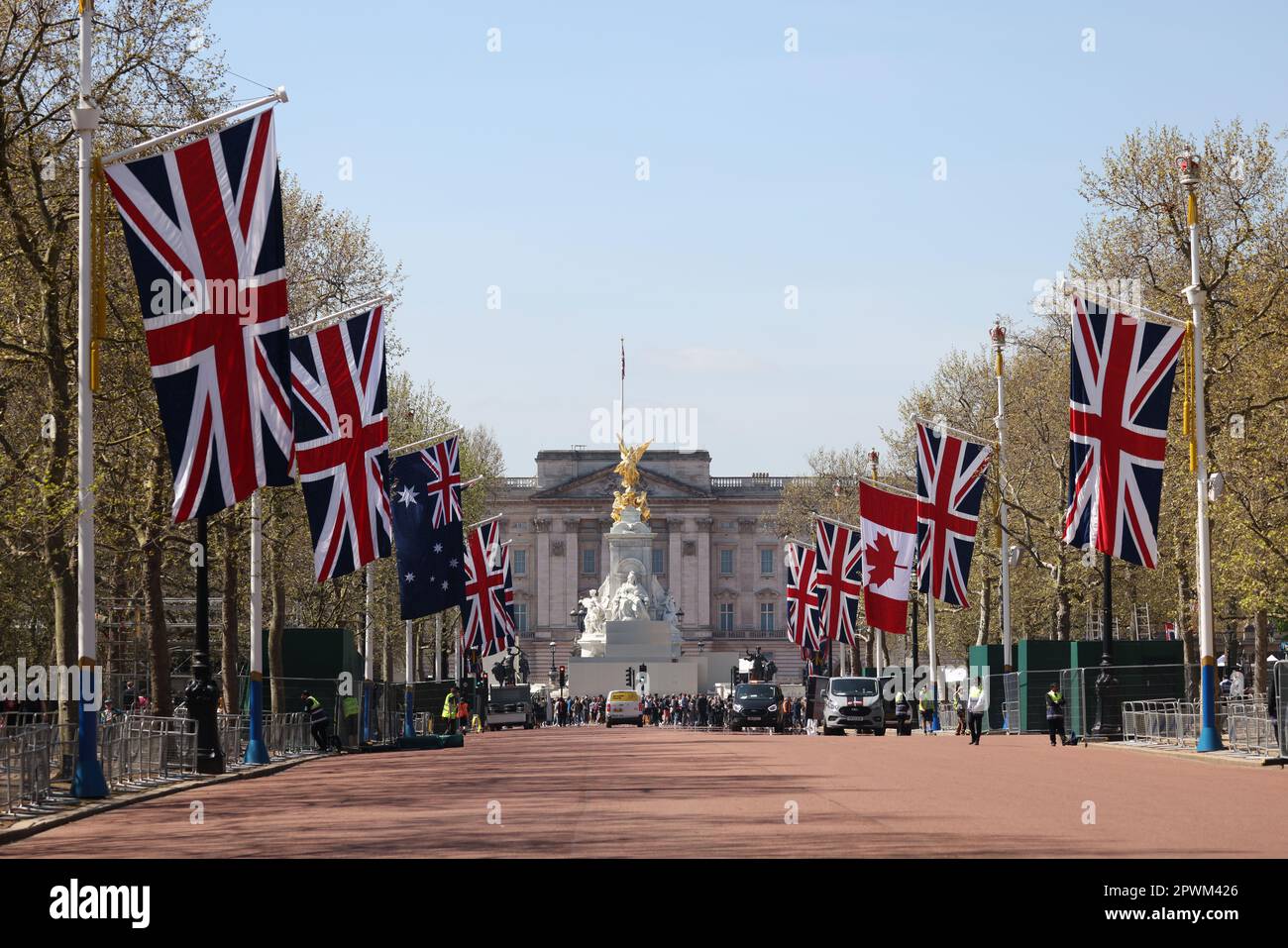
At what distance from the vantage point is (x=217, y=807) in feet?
82.5

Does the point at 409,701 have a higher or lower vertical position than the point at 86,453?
lower

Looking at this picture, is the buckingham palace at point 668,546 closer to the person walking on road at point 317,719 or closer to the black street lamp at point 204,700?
the person walking on road at point 317,719

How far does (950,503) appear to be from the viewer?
51.3 m

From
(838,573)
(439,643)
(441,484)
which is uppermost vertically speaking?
(441,484)

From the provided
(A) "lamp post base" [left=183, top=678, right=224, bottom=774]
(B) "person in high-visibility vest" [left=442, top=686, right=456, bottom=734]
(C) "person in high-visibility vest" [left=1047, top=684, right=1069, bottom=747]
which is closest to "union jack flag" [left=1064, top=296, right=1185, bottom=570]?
(C) "person in high-visibility vest" [left=1047, top=684, right=1069, bottom=747]

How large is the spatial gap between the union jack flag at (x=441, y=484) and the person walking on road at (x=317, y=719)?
211 inches

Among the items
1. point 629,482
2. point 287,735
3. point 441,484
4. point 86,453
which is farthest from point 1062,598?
point 629,482

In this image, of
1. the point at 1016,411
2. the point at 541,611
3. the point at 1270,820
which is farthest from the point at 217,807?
the point at 541,611

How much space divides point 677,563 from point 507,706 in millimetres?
93606

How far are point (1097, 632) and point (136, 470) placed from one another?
6242cm

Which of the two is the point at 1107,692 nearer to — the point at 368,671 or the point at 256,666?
the point at 256,666

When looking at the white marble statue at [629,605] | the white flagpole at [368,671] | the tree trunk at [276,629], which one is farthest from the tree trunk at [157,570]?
the white marble statue at [629,605]

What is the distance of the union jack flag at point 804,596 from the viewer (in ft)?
241
